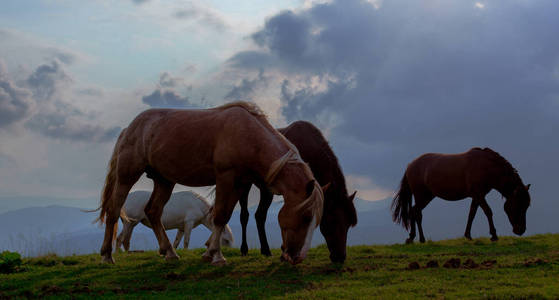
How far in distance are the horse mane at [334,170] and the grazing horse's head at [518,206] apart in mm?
7359

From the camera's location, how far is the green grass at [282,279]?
569 cm

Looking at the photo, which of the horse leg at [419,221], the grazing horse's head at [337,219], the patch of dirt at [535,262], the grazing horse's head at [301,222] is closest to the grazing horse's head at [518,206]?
the horse leg at [419,221]

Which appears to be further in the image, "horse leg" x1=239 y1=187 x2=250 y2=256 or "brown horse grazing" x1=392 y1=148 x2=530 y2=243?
"brown horse grazing" x1=392 y1=148 x2=530 y2=243

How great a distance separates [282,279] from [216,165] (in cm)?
213

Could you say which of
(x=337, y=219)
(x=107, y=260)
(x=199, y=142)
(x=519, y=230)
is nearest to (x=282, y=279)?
(x=337, y=219)

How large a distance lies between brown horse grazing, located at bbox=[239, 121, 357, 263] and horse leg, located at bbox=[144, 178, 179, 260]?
1445mm

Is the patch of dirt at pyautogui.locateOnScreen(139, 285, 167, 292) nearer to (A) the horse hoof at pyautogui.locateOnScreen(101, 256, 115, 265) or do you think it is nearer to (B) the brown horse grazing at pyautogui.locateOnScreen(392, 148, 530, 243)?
(A) the horse hoof at pyautogui.locateOnScreen(101, 256, 115, 265)

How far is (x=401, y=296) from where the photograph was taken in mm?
5387

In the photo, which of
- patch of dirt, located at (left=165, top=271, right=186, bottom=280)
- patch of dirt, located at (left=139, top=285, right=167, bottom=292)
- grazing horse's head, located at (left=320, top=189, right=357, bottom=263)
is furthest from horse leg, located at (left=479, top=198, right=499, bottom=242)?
patch of dirt, located at (left=139, top=285, right=167, bottom=292)

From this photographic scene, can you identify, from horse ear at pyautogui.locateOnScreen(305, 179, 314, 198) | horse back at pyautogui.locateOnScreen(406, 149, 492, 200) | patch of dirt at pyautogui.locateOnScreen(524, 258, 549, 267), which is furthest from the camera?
horse back at pyautogui.locateOnScreen(406, 149, 492, 200)

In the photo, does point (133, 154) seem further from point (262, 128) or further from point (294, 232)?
point (294, 232)

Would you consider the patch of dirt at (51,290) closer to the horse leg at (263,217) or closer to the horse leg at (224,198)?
the horse leg at (224,198)

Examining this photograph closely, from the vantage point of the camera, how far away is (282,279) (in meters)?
6.75

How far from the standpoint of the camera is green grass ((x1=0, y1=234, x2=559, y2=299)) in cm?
569
